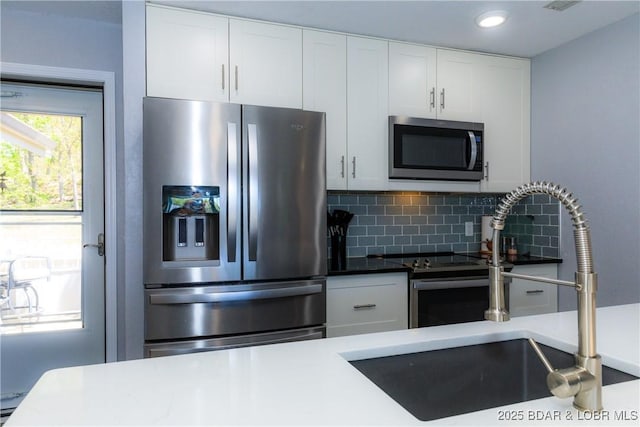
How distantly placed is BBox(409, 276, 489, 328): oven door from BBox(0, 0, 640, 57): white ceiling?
1583 mm

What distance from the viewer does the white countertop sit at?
2.33ft

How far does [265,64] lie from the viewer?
96.7 inches

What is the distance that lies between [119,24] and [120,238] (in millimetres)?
1385

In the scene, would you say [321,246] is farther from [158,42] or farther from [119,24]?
[119,24]

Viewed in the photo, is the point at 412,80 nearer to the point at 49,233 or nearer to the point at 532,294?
the point at 532,294

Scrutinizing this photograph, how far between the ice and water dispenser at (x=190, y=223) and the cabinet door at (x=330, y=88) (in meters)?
0.83

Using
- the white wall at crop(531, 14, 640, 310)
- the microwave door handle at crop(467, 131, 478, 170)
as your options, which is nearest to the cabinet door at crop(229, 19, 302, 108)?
the microwave door handle at crop(467, 131, 478, 170)

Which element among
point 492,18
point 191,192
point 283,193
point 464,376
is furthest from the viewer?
point 492,18

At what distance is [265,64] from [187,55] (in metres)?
0.44

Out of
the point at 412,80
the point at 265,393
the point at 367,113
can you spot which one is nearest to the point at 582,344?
the point at 265,393

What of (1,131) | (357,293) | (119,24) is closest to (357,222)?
(357,293)

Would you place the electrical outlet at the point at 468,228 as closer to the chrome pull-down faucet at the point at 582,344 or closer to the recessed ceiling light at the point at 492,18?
the recessed ceiling light at the point at 492,18

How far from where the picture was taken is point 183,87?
2289mm

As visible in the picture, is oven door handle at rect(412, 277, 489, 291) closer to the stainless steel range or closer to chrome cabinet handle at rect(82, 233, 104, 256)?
the stainless steel range
